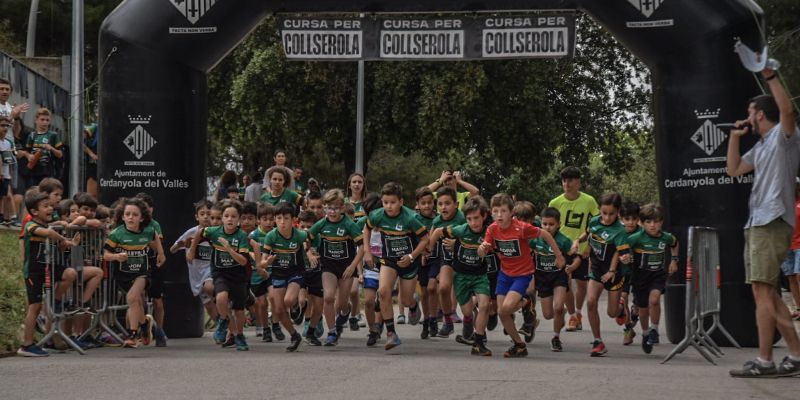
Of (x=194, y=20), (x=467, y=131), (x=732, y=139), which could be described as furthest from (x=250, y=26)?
(x=467, y=131)

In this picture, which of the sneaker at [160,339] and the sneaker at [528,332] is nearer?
the sneaker at [160,339]

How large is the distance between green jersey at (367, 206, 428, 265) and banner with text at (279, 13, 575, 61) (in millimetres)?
1925

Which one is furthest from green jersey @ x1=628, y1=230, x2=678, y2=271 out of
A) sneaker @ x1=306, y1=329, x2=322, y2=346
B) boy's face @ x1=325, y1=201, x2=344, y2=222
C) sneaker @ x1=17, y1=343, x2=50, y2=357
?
sneaker @ x1=17, y1=343, x2=50, y2=357

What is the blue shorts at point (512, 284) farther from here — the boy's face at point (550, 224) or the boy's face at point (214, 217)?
the boy's face at point (214, 217)

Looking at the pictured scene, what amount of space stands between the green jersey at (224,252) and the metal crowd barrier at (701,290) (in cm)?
457

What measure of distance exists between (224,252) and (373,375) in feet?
13.1

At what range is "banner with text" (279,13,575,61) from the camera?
1467 centimetres

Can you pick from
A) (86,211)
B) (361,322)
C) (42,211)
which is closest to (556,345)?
(86,211)

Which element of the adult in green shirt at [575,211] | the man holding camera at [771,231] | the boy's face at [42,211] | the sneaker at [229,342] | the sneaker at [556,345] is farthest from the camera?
the adult in green shirt at [575,211]

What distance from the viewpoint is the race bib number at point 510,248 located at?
13.0 metres

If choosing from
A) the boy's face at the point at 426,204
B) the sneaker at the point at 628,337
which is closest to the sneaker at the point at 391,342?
the boy's face at the point at 426,204

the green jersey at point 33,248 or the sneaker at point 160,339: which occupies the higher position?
the green jersey at point 33,248

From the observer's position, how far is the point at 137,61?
14.9 m

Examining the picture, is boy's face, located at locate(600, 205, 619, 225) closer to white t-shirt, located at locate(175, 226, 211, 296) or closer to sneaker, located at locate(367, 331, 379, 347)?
sneaker, located at locate(367, 331, 379, 347)
